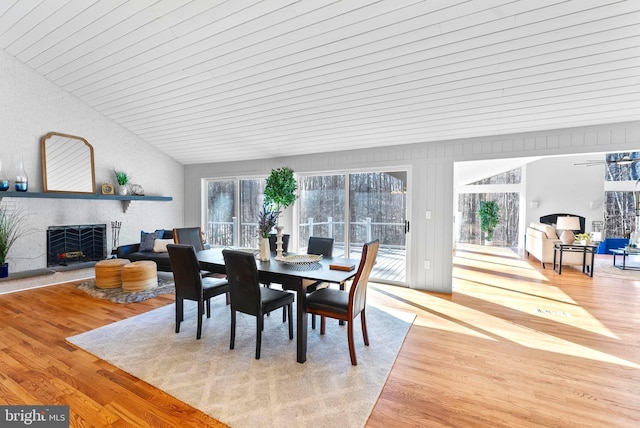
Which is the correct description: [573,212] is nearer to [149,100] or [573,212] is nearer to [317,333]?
[317,333]

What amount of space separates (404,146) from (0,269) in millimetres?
6160

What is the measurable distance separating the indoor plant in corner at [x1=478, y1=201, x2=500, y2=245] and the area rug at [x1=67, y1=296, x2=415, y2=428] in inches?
289

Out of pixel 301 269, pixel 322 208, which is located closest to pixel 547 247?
pixel 322 208

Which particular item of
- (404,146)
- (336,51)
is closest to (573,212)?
(404,146)

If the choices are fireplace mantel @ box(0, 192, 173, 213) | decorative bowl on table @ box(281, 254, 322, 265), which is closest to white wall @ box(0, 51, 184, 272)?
fireplace mantel @ box(0, 192, 173, 213)

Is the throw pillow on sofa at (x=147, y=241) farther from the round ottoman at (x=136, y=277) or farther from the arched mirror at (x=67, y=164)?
the arched mirror at (x=67, y=164)

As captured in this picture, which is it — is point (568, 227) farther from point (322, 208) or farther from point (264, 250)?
point (264, 250)

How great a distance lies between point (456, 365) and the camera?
245 centimetres

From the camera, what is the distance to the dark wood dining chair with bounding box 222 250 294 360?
2.50 metres

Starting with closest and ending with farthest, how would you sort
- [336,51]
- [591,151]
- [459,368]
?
[459,368], [336,51], [591,151]

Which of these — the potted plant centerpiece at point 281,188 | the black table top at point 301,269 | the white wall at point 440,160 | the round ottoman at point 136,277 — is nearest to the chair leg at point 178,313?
the black table top at point 301,269

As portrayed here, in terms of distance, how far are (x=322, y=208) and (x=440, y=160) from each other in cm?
217

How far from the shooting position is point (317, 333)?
3.07 meters

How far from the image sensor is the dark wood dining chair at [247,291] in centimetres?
250
